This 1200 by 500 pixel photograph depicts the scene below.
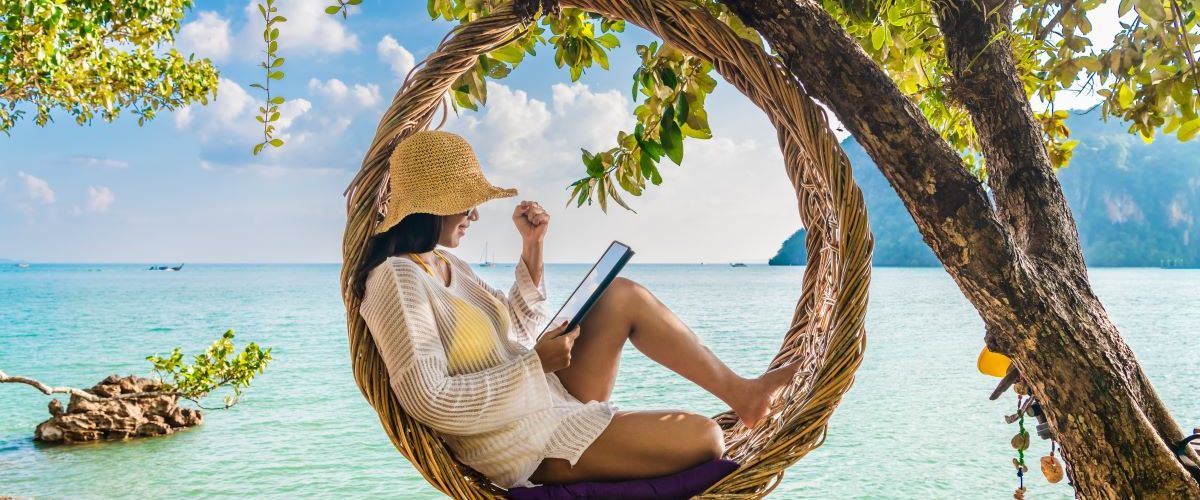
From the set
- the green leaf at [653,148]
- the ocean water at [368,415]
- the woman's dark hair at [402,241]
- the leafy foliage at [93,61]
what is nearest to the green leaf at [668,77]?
the green leaf at [653,148]

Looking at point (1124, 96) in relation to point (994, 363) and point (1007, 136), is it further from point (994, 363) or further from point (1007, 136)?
point (994, 363)

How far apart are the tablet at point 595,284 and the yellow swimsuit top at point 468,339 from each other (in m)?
0.14

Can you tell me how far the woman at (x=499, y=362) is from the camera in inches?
71.4

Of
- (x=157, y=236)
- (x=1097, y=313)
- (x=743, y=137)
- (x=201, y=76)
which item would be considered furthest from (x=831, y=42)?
(x=157, y=236)

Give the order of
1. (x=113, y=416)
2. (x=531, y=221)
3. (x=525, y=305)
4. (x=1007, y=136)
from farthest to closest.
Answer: (x=113, y=416) → (x=525, y=305) → (x=531, y=221) → (x=1007, y=136)

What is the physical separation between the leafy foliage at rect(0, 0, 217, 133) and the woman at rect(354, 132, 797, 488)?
2.48 m

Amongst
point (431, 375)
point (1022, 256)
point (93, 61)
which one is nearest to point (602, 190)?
point (431, 375)

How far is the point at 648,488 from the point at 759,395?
432 mm

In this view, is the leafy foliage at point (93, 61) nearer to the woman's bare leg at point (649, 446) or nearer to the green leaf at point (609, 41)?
the green leaf at point (609, 41)

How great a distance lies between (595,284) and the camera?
2000 millimetres

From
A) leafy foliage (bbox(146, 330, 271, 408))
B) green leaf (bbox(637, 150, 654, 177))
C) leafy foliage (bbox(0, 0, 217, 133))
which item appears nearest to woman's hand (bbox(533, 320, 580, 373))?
green leaf (bbox(637, 150, 654, 177))

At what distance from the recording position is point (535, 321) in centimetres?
240

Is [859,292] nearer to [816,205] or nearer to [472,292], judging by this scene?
[816,205]

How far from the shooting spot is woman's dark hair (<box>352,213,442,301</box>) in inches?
76.0
